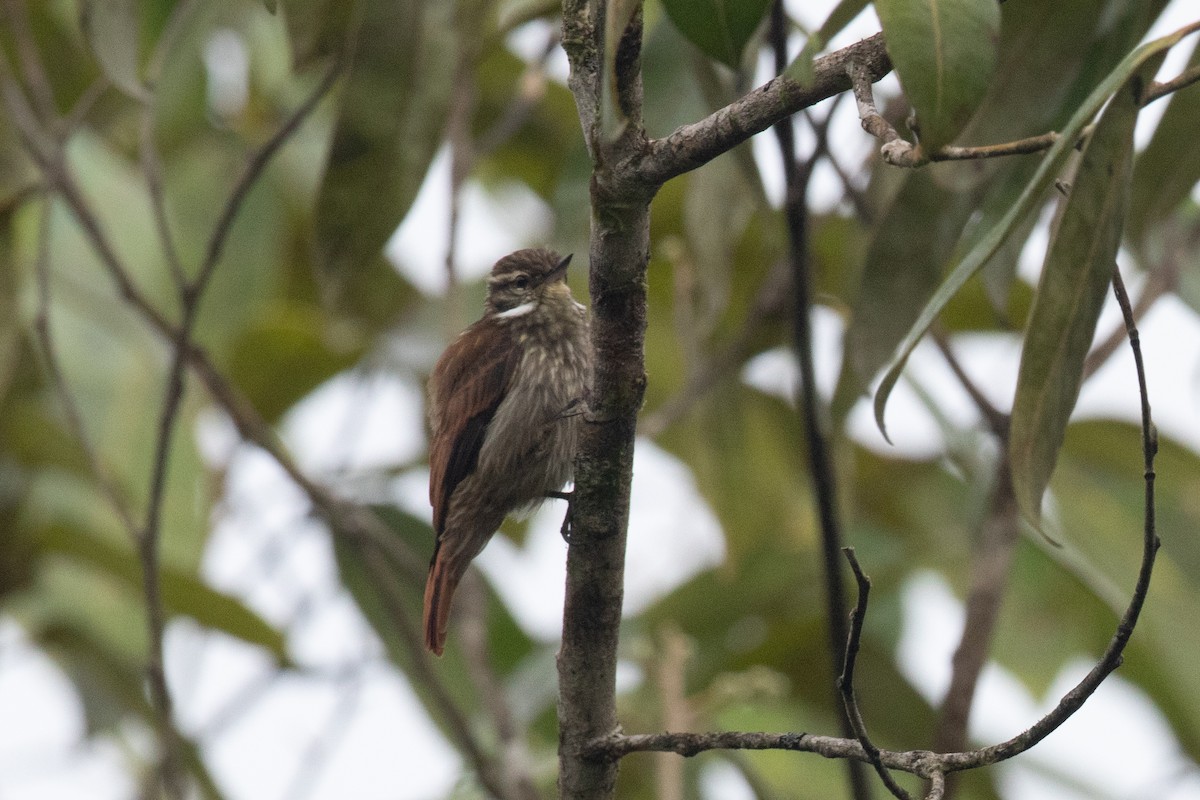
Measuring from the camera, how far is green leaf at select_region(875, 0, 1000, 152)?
194 centimetres

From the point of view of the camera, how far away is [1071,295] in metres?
2.25

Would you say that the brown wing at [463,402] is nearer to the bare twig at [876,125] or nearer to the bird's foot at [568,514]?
the bird's foot at [568,514]

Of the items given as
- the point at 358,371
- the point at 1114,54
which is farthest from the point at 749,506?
the point at 1114,54

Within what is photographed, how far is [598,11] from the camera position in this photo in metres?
2.21

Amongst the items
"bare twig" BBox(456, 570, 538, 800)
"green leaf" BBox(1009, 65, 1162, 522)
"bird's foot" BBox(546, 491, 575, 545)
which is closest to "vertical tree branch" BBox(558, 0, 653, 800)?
"bird's foot" BBox(546, 491, 575, 545)

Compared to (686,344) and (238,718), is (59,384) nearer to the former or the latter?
(238,718)

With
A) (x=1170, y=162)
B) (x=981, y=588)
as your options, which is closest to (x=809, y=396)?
(x=981, y=588)

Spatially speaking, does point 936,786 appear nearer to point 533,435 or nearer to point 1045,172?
point 1045,172

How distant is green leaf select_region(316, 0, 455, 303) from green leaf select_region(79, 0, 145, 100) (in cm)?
52

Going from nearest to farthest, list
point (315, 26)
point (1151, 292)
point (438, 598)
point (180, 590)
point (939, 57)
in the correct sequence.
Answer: point (939, 57) → point (438, 598) → point (315, 26) → point (1151, 292) → point (180, 590)

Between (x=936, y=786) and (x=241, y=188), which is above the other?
(x=241, y=188)

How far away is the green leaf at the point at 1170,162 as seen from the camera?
332cm

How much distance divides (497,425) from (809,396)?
80 centimetres

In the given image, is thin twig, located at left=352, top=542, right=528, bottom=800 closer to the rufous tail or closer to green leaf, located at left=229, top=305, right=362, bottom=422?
the rufous tail
